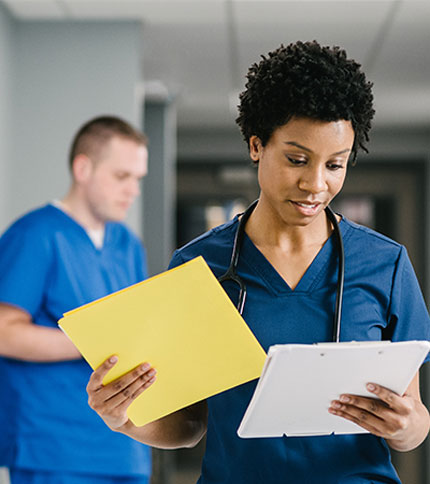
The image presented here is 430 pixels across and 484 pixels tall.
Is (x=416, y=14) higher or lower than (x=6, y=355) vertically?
higher

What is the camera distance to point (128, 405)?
37.4 inches

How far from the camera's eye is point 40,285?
1707 mm

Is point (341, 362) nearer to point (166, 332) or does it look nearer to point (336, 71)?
point (166, 332)

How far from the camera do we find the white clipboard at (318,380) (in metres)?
0.82

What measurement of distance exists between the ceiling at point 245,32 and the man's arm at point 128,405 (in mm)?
1721

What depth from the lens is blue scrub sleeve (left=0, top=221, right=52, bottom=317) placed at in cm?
168

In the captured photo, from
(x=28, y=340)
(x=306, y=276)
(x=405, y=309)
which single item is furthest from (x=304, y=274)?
(x=28, y=340)

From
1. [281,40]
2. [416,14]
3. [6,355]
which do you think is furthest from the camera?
[281,40]

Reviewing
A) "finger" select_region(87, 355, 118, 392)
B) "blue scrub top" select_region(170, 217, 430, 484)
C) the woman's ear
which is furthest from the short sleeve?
"finger" select_region(87, 355, 118, 392)

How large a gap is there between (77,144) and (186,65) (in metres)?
1.53

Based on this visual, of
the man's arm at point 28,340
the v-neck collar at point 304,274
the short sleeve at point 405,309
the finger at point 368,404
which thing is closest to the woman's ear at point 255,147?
the v-neck collar at point 304,274

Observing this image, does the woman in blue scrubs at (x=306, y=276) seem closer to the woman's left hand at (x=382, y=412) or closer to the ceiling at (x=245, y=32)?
the woman's left hand at (x=382, y=412)

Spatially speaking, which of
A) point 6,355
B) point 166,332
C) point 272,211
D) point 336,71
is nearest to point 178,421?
point 166,332

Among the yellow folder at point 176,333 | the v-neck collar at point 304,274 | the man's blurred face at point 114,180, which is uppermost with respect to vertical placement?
the man's blurred face at point 114,180
